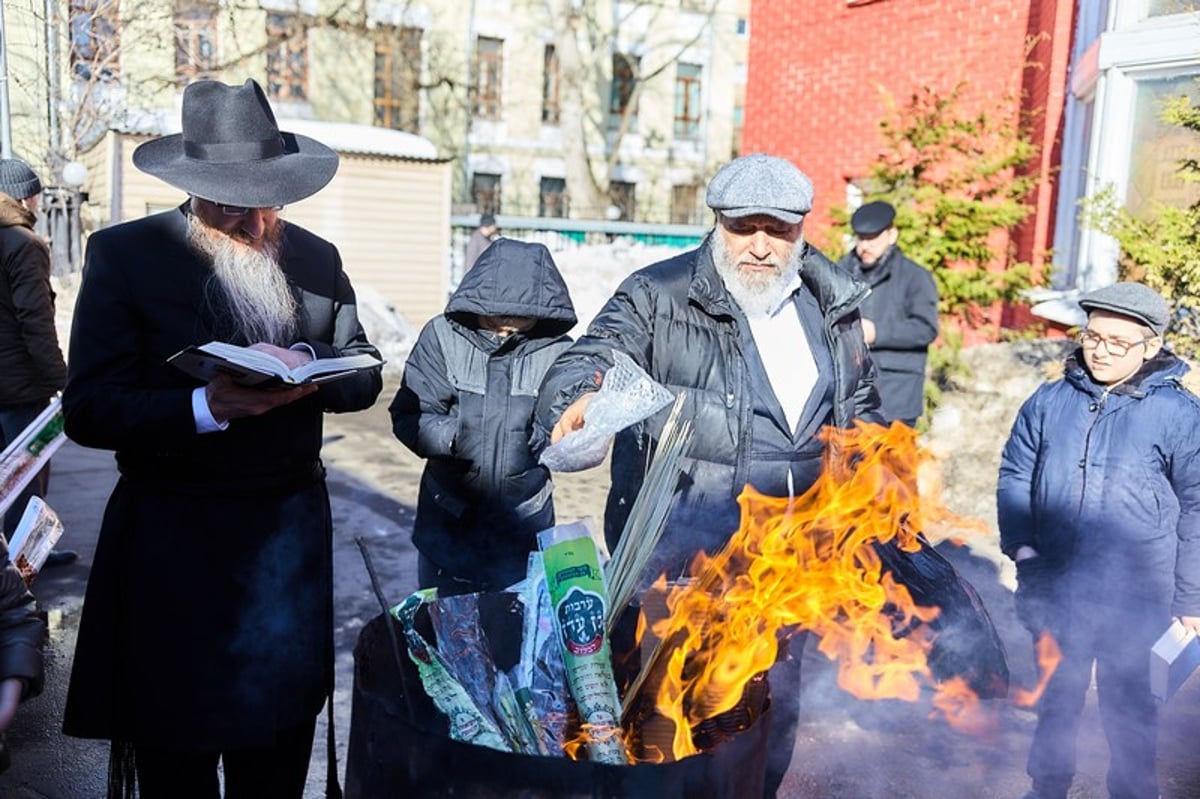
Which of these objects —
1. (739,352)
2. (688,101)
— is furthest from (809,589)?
(688,101)

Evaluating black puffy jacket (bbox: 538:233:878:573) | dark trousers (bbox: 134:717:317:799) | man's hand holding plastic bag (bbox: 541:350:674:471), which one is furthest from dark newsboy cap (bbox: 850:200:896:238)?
dark trousers (bbox: 134:717:317:799)

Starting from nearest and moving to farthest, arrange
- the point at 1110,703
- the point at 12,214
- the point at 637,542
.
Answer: the point at 637,542
the point at 1110,703
the point at 12,214

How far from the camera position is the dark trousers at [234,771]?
2.54m

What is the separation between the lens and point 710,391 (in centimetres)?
300

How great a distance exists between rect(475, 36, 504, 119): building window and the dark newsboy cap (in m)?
25.9

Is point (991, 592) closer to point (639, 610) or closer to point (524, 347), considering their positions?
point (524, 347)

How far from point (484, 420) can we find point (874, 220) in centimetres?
324

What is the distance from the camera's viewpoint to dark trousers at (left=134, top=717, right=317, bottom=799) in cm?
254

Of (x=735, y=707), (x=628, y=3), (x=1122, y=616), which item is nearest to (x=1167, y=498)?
(x=1122, y=616)

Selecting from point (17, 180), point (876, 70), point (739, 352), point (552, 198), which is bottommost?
point (739, 352)

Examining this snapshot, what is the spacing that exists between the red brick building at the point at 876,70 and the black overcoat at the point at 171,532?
288 inches

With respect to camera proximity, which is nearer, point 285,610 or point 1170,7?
point 285,610

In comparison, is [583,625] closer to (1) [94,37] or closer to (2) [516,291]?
(2) [516,291]

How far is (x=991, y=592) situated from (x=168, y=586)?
4.95m
